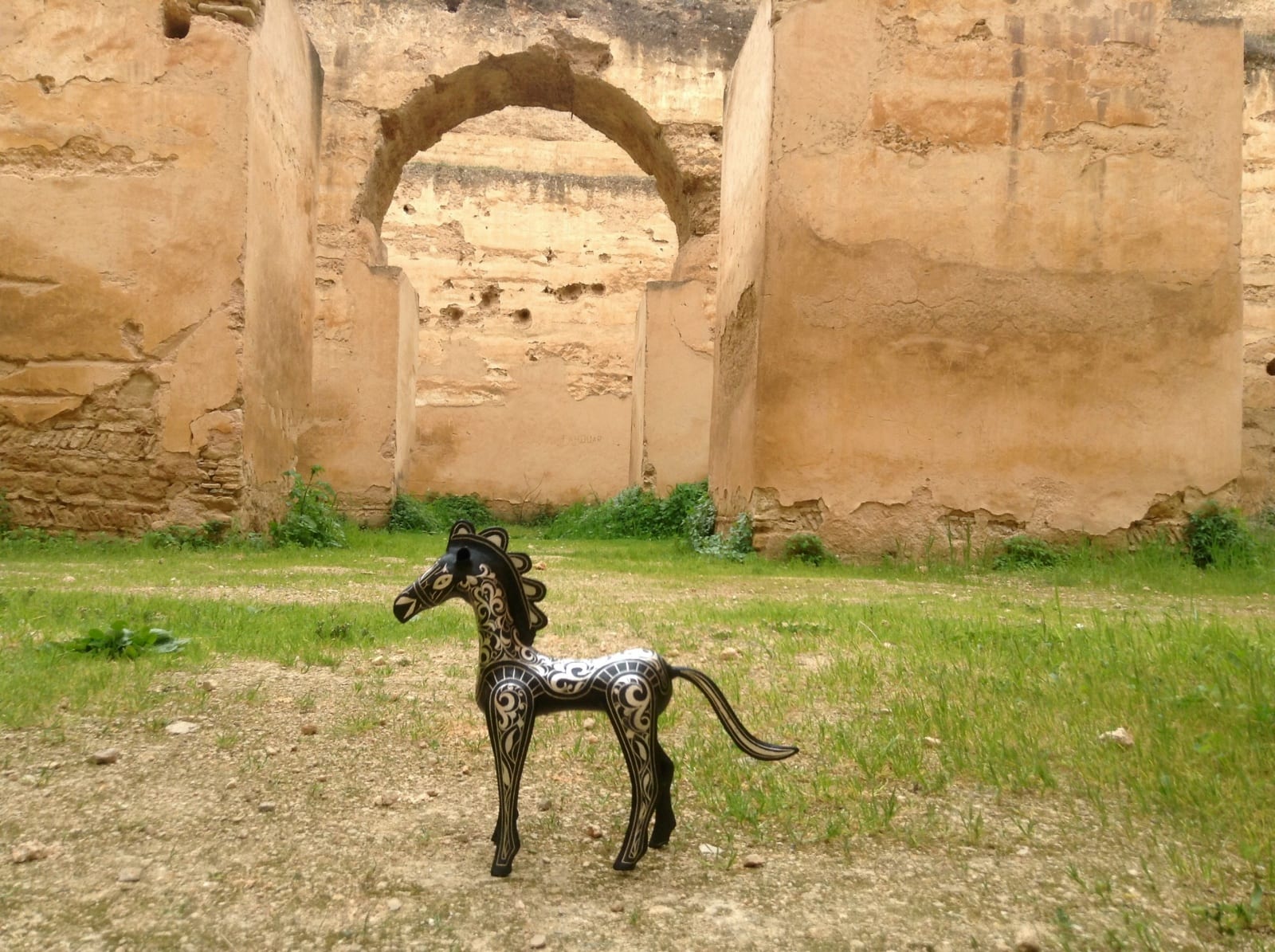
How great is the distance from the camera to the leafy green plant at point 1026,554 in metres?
6.58

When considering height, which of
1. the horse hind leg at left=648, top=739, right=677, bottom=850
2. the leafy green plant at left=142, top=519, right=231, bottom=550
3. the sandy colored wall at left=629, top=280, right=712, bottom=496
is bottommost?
the horse hind leg at left=648, top=739, right=677, bottom=850

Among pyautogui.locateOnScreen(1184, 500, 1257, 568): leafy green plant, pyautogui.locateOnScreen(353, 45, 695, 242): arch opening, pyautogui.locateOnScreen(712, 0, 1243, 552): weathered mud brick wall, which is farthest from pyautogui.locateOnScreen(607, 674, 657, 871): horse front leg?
pyautogui.locateOnScreen(353, 45, 695, 242): arch opening

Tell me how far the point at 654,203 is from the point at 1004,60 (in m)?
9.41

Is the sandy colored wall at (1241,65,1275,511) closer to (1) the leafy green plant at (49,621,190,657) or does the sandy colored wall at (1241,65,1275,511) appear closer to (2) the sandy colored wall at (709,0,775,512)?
(2) the sandy colored wall at (709,0,775,512)

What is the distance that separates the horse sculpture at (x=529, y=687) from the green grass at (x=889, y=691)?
260 mm

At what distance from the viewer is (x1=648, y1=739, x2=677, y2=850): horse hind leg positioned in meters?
1.86

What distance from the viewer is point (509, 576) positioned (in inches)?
74.6

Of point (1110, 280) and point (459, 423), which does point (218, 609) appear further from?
point (459, 423)

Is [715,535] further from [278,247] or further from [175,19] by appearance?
[175,19]

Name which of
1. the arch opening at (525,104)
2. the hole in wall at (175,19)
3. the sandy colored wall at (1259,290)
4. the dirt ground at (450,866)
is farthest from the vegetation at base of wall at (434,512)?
the sandy colored wall at (1259,290)

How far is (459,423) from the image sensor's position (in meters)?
14.9

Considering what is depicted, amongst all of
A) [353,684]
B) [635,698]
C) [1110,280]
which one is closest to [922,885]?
[635,698]

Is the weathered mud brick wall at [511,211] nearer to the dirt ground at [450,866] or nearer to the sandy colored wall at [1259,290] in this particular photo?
the sandy colored wall at [1259,290]

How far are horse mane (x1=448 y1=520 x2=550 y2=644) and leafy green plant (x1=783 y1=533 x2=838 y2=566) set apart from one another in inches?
195
